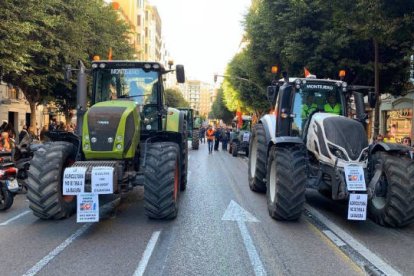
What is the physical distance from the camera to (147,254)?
6.04m

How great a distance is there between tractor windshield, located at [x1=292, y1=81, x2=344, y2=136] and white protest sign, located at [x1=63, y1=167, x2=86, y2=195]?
4.51m

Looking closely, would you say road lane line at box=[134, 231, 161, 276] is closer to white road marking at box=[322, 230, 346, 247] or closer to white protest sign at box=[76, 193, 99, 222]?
white protest sign at box=[76, 193, 99, 222]

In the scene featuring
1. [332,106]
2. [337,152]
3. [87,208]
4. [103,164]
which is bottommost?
[87,208]

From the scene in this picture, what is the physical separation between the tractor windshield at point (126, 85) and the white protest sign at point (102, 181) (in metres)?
2.70

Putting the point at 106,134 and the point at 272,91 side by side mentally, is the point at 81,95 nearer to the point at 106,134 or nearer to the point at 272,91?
the point at 106,134

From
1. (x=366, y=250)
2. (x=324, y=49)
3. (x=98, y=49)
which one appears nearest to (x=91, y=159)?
(x=366, y=250)

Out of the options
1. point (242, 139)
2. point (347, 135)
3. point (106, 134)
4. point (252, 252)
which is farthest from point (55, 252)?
point (242, 139)

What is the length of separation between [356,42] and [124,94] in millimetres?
11414

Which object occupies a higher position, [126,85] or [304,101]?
[126,85]

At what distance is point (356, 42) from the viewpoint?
17.9 m

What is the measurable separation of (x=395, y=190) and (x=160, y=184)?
11.6ft

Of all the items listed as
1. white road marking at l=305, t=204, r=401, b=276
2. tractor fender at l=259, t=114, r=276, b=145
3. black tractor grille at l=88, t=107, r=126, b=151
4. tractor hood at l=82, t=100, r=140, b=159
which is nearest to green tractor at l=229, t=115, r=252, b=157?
tractor fender at l=259, t=114, r=276, b=145

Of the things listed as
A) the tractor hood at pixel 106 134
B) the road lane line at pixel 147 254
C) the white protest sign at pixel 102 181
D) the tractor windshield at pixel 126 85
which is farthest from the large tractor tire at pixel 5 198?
the road lane line at pixel 147 254

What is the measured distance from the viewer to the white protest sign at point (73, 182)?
700cm
